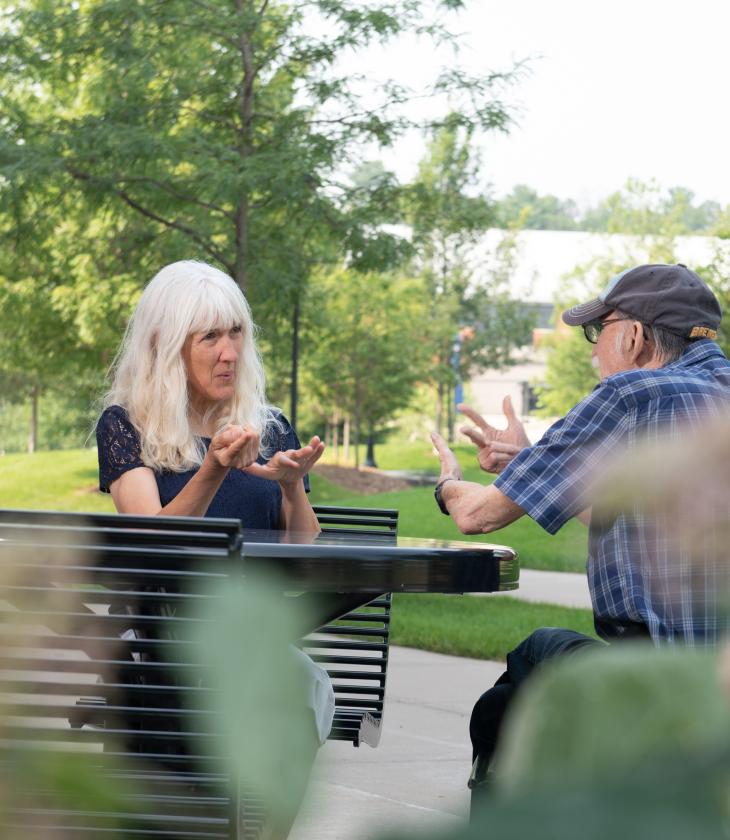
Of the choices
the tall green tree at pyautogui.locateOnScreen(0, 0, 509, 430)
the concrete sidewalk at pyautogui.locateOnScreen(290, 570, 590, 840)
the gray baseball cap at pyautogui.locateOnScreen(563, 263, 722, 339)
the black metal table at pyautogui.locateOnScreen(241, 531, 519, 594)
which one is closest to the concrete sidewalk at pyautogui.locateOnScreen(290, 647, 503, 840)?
the concrete sidewalk at pyautogui.locateOnScreen(290, 570, 590, 840)

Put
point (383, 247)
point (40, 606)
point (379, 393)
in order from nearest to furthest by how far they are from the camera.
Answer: point (40, 606) < point (383, 247) < point (379, 393)

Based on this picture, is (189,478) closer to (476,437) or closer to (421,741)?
(476,437)

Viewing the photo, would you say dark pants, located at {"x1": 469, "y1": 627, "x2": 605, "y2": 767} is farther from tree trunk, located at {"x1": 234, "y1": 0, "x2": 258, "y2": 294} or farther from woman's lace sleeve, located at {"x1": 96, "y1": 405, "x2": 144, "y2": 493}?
tree trunk, located at {"x1": 234, "y1": 0, "x2": 258, "y2": 294}

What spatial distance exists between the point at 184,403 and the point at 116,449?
0.29 metres

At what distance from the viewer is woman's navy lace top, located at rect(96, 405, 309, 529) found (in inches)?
156

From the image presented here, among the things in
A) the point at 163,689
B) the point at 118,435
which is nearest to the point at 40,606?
the point at 163,689

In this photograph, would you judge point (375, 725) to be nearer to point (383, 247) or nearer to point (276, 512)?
point (276, 512)

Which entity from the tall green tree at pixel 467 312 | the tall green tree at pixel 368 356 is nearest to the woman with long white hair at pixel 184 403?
the tall green tree at pixel 368 356

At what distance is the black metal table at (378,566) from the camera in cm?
305

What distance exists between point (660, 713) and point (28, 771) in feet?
0.80

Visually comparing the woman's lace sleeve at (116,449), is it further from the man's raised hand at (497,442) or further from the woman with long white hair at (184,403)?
the man's raised hand at (497,442)

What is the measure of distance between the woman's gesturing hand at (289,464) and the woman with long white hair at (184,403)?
14cm

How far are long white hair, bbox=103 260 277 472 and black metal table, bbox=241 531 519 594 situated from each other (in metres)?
0.79

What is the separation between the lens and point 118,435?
156 inches
